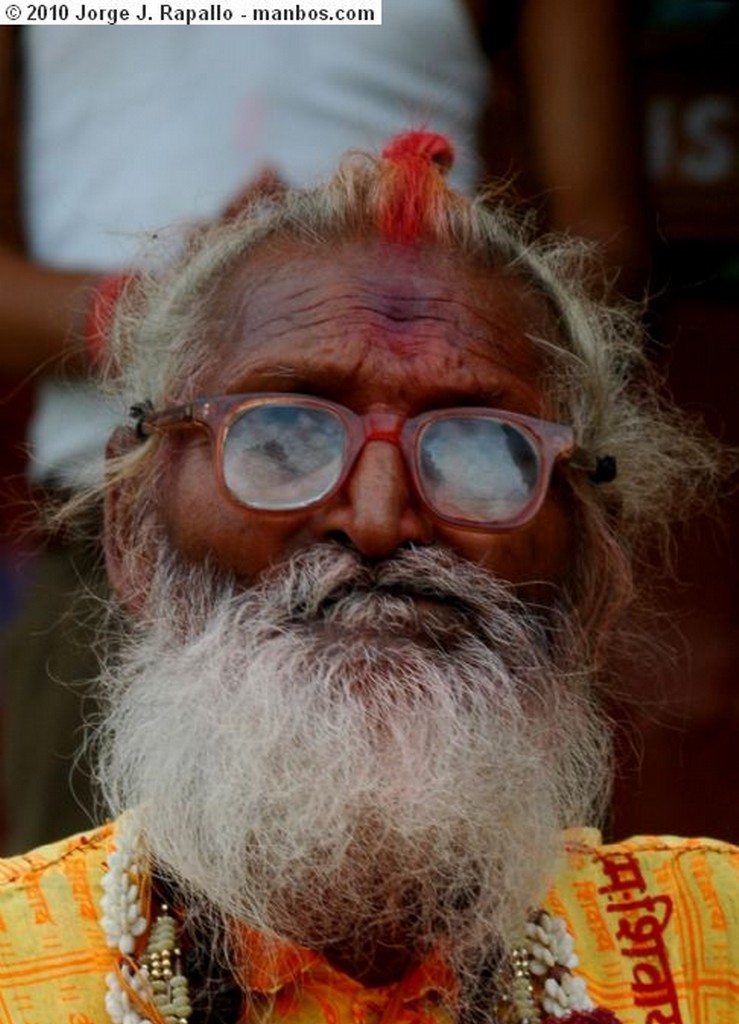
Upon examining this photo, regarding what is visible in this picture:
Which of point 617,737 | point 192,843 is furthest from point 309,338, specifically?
point 617,737

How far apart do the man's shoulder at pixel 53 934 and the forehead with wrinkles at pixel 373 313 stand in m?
0.67

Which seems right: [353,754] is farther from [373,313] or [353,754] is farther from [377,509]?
[373,313]

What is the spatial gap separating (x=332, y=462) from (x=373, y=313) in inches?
9.5

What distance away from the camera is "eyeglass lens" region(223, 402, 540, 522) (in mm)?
2453

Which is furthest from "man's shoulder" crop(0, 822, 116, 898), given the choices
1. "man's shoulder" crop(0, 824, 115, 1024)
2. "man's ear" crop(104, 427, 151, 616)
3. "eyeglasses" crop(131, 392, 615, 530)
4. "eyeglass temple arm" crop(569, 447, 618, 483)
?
"eyeglass temple arm" crop(569, 447, 618, 483)

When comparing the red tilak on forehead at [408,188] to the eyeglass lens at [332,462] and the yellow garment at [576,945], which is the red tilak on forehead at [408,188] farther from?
the yellow garment at [576,945]

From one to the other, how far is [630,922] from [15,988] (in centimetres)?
81

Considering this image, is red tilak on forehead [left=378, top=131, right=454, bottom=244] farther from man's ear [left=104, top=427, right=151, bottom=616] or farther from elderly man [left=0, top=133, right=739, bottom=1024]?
man's ear [left=104, top=427, right=151, bottom=616]

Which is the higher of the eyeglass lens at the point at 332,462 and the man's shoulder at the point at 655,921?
the eyeglass lens at the point at 332,462

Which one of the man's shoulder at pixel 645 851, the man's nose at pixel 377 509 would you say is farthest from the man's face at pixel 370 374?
the man's shoulder at pixel 645 851

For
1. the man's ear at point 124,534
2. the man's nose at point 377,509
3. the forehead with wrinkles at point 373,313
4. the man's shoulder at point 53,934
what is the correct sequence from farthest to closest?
1. the man's ear at point 124,534
2. the forehead with wrinkles at point 373,313
3. the man's nose at point 377,509
4. the man's shoulder at point 53,934

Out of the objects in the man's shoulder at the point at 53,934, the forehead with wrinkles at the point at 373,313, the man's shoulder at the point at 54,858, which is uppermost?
the forehead with wrinkles at the point at 373,313

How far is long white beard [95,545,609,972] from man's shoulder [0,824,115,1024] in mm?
112

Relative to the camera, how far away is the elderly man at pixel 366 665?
230 cm
